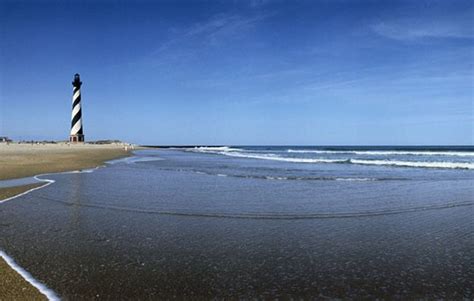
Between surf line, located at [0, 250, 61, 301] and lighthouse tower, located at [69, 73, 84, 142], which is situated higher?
lighthouse tower, located at [69, 73, 84, 142]

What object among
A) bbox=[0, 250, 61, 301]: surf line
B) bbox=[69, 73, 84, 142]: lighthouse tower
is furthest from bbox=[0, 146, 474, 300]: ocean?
bbox=[69, 73, 84, 142]: lighthouse tower

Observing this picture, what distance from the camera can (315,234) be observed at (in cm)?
679

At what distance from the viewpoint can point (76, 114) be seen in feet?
236

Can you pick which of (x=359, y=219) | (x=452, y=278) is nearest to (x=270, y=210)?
(x=359, y=219)

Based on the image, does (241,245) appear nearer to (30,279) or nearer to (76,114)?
(30,279)

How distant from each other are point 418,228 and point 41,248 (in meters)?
6.71

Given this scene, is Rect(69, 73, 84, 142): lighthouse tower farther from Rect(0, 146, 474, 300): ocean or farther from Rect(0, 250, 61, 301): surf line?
Rect(0, 250, 61, 301): surf line

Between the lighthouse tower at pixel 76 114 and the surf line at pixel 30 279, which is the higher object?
the lighthouse tower at pixel 76 114

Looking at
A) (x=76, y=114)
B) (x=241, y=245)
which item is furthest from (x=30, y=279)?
(x=76, y=114)

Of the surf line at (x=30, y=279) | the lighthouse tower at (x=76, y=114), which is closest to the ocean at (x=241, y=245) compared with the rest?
the surf line at (x=30, y=279)

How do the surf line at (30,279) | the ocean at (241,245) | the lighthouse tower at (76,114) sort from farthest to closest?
the lighthouse tower at (76,114) < the ocean at (241,245) < the surf line at (30,279)

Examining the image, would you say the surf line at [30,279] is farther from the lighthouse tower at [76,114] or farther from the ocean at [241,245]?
the lighthouse tower at [76,114]

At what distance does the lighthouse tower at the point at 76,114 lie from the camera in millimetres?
71812

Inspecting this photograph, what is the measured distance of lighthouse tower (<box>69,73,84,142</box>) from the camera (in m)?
71.8
